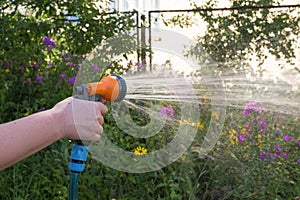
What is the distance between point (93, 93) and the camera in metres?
1.63

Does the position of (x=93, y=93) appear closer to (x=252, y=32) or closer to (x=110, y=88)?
(x=110, y=88)

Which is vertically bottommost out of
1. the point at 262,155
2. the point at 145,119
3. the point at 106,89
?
the point at 262,155

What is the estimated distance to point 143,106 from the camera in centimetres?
368

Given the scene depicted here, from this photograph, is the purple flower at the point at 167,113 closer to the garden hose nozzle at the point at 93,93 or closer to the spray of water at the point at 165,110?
the spray of water at the point at 165,110

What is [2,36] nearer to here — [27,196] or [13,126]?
[27,196]

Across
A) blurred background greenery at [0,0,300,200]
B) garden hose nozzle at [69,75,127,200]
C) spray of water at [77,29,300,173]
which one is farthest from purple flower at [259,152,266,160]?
garden hose nozzle at [69,75,127,200]

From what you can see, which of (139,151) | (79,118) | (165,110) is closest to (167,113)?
(165,110)

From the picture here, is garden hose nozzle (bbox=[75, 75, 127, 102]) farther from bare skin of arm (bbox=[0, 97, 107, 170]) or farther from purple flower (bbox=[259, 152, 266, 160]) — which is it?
purple flower (bbox=[259, 152, 266, 160])

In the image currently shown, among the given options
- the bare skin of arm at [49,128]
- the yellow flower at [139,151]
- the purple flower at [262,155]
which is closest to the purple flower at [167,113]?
the yellow flower at [139,151]

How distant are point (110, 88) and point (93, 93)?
2.0 inches

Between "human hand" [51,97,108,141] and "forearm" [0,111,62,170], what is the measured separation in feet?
0.08

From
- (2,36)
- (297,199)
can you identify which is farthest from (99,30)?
(297,199)

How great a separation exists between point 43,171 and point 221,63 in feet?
7.15

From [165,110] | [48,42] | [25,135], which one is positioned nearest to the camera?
[25,135]
